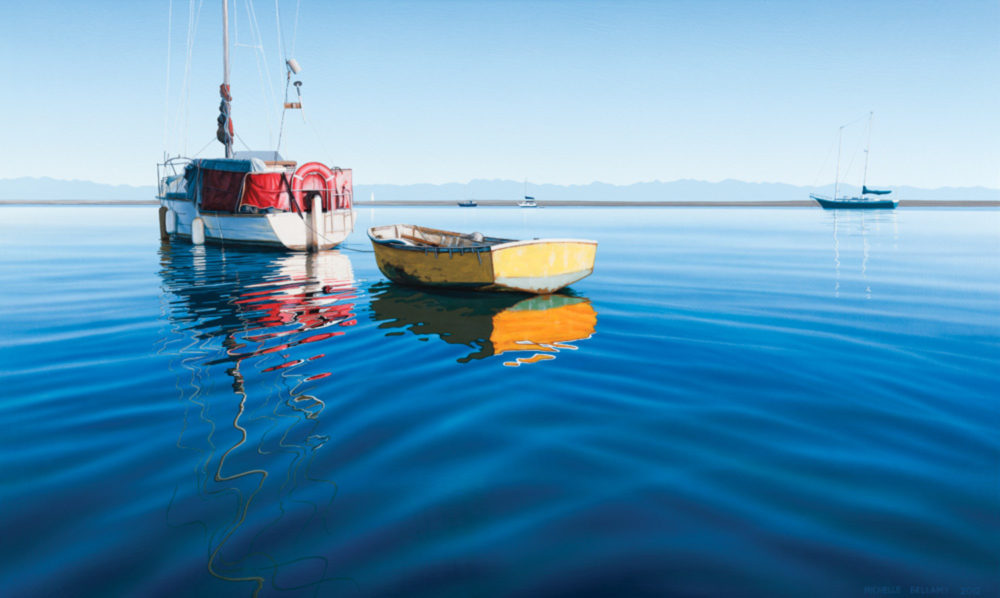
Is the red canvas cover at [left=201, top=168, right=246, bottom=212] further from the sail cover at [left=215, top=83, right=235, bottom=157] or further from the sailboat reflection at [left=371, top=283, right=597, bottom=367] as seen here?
the sailboat reflection at [left=371, top=283, right=597, bottom=367]

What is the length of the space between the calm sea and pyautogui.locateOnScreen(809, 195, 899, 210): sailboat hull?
114748mm

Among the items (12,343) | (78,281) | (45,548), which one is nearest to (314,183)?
(78,281)

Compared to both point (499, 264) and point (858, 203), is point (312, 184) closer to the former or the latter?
point (499, 264)

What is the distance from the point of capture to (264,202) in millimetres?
26047

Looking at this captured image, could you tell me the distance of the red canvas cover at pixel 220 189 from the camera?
2605 centimetres

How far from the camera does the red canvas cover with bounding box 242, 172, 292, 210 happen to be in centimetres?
2567

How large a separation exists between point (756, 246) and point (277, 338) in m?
30.9

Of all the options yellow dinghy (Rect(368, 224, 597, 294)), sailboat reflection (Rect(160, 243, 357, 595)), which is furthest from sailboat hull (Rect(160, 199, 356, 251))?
yellow dinghy (Rect(368, 224, 597, 294))

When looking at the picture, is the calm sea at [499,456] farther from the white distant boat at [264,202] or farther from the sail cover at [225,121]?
the sail cover at [225,121]

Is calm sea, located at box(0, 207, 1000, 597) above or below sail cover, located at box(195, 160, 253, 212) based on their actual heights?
below

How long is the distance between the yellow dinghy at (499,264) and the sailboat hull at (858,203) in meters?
116

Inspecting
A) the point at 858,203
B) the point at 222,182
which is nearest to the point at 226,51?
the point at 222,182

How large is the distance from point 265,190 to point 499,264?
56.2ft

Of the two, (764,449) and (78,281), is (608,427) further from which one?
(78,281)
